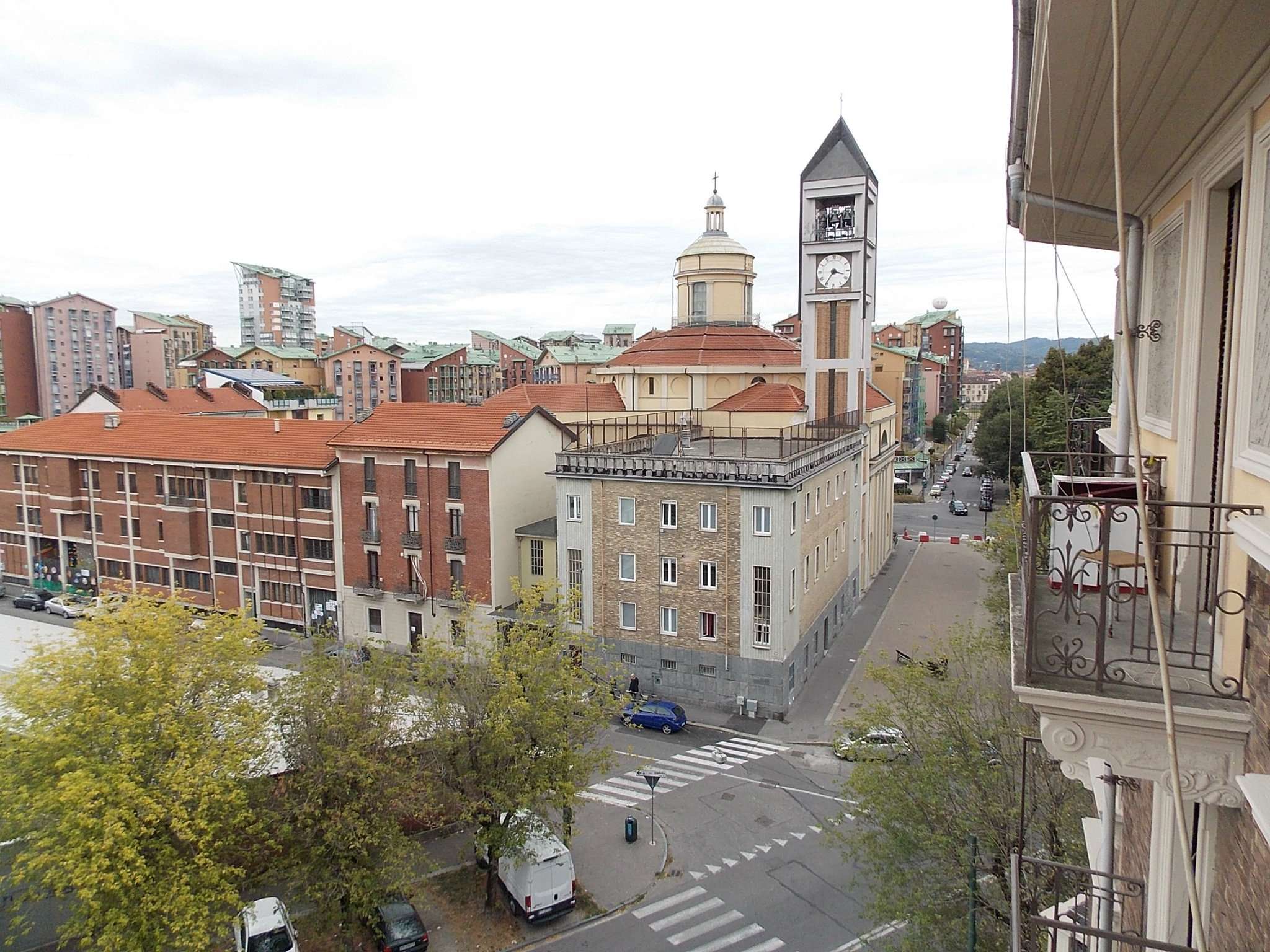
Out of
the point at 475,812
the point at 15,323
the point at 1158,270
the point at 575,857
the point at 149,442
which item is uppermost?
the point at 15,323

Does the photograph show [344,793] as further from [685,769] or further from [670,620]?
[670,620]

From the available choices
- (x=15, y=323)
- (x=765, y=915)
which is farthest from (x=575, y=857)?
(x=15, y=323)

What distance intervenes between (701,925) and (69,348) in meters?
113

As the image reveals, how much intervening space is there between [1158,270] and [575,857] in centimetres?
1972

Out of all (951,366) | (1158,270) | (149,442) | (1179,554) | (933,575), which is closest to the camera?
Result: (1179,554)

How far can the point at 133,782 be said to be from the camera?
1425 centimetres

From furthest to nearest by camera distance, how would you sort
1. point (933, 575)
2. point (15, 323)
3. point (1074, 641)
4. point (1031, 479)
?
point (15, 323) < point (933, 575) < point (1031, 479) < point (1074, 641)

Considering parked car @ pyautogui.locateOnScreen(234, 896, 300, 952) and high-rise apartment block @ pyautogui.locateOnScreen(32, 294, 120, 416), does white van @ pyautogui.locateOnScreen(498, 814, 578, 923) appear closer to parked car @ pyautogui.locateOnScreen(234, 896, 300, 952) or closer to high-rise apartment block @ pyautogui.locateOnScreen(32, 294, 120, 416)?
parked car @ pyautogui.locateOnScreen(234, 896, 300, 952)

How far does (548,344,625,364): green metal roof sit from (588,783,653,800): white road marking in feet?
310

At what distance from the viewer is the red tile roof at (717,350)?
1866 inches

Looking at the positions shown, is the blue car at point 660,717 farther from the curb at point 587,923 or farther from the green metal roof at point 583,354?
the green metal roof at point 583,354

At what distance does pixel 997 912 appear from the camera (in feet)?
44.8

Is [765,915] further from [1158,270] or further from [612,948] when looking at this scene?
[1158,270]

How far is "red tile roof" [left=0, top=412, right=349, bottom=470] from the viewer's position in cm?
3931
